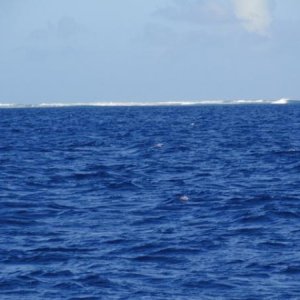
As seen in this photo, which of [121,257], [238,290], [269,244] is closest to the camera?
[238,290]

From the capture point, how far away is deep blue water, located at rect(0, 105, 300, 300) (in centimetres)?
1551

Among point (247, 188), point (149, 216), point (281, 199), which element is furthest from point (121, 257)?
point (247, 188)

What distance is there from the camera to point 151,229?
20.5m

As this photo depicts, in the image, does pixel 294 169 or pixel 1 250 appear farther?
pixel 294 169

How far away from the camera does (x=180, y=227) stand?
20.7 meters

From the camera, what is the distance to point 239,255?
1758 centimetres

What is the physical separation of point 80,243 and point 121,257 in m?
1.56

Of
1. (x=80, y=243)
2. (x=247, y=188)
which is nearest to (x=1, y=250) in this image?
(x=80, y=243)

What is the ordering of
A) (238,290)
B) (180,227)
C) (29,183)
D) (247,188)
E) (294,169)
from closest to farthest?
(238,290)
(180,227)
(247,188)
(29,183)
(294,169)

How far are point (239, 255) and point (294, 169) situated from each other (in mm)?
16317

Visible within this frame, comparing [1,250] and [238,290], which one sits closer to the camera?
[238,290]

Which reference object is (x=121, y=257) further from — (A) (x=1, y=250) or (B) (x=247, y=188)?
(B) (x=247, y=188)

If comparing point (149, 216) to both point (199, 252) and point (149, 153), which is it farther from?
point (149, 153)

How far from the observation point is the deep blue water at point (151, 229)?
1551 cm
